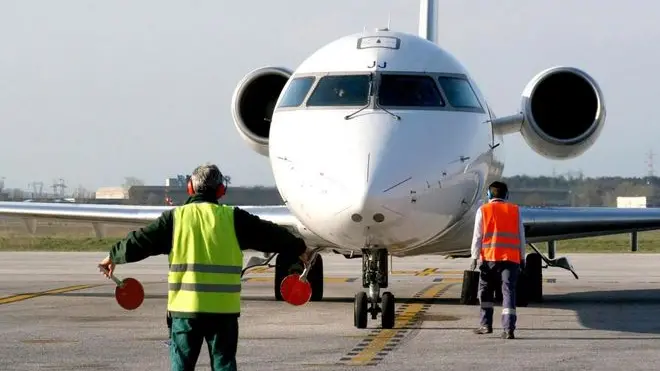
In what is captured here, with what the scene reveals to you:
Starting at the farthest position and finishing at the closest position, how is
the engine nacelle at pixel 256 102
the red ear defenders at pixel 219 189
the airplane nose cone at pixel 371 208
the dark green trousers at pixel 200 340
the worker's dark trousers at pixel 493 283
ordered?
the engine nacelle at pixel 256 102, the worker's dark trousers at pixel 493 283, the airplane nose cone at pixel 371 208, the red ear defenders at pixel 219 189, the dark green trousers at pixel 200 340

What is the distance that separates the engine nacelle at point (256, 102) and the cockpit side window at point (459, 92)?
3519 mm

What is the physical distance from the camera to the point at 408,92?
48.0ft

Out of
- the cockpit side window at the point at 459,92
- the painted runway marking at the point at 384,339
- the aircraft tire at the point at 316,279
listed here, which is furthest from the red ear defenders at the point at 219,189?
the aircraft tire at the point at 316,279

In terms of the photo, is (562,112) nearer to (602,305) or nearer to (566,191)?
(602,305)

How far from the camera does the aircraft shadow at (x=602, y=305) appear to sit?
47.9ft

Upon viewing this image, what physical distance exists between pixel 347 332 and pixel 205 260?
19.4ft

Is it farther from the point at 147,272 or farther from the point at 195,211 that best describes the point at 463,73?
the point at 147,272

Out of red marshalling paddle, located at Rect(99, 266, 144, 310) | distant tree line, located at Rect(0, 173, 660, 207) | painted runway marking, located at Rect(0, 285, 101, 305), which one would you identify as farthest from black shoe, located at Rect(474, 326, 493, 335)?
distant tree line, located at Rect(0, 173, 660, 207)

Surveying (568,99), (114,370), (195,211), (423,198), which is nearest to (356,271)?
(568,99)

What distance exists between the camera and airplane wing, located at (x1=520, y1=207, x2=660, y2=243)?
58.6ft

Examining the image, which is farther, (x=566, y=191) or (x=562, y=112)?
(x=566, y=191)

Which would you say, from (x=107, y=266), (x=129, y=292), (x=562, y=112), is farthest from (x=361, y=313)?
(x=562, y=112)

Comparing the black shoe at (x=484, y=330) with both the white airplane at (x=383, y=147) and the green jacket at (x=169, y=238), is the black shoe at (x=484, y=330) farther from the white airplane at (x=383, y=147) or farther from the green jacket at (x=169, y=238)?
the green jacket at (x=169, y=238)

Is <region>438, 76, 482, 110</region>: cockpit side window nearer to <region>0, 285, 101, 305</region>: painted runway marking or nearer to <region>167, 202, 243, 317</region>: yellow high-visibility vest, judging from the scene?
<region>0, 285, 101, 305</region>: painted runway marking
